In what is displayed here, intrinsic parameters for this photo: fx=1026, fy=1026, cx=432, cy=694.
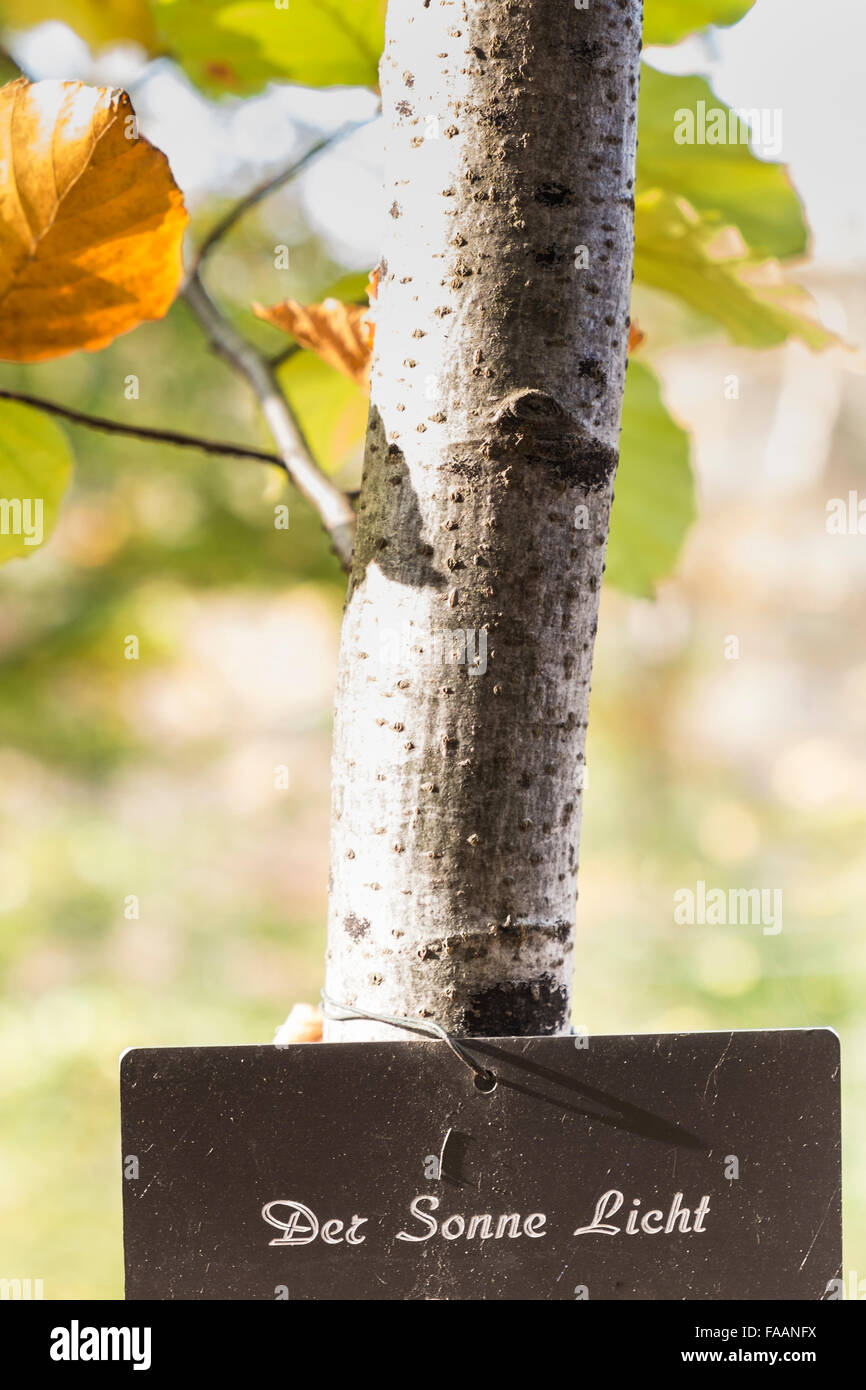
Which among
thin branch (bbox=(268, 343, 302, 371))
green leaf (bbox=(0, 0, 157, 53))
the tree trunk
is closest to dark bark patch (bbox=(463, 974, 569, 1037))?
the tree trunk


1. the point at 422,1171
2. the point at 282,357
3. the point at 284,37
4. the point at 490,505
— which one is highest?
the point at 284,37

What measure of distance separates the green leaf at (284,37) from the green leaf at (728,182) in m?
0.10

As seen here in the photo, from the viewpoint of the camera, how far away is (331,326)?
0.98 feet

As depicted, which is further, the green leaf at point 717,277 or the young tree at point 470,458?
the green leaf at point 717,277

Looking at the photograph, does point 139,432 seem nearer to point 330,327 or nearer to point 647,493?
point 330,327

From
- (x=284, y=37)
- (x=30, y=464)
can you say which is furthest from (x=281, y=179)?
(x=30, y=464)

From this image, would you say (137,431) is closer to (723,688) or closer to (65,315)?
(65,315)

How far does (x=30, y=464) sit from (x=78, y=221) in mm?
92

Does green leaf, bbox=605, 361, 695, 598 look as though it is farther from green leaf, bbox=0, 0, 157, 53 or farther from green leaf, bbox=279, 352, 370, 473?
green leaf, bbox=0, 0, 157, 53

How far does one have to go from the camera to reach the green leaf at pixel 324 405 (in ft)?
1.30

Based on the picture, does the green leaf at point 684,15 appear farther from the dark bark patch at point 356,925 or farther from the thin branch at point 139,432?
the dark bark patch at point 356,925

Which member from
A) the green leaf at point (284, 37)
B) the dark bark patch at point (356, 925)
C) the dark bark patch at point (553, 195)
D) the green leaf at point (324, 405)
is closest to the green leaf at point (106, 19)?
the green leaf at point (284, 37)

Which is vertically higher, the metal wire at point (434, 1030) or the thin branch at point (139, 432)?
the thin branch at point (139, 432)
